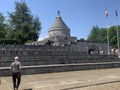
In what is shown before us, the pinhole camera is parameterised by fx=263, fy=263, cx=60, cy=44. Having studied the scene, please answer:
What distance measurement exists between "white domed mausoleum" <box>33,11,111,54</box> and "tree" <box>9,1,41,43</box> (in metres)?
4.04

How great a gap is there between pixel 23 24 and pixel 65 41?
14028mm

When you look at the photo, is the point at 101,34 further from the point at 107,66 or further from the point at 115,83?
the point at 115,83

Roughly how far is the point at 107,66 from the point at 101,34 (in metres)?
74.6

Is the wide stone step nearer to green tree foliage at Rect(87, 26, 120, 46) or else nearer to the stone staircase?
the stone staircase

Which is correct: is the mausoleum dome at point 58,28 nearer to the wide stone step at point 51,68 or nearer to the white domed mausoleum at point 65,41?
the white domed mausoleum at point 65,41

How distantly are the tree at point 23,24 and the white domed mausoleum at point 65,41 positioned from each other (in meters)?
4.04

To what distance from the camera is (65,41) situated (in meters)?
61.9

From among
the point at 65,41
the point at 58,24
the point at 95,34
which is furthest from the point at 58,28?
the point at 95,34

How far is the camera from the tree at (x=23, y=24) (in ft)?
167

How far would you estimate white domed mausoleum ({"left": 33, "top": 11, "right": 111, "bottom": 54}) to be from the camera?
54956 millimetres

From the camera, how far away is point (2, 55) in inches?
948

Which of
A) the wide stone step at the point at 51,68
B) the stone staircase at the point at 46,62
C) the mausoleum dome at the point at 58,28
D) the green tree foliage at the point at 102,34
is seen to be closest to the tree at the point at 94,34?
the green tree foliage at the point at 102,34

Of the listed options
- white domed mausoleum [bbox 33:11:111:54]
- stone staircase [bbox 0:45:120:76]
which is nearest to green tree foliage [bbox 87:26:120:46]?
white domed mausoleum [bbox 33:11:111:54]

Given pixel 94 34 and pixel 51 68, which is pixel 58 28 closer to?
pixel 94 34
